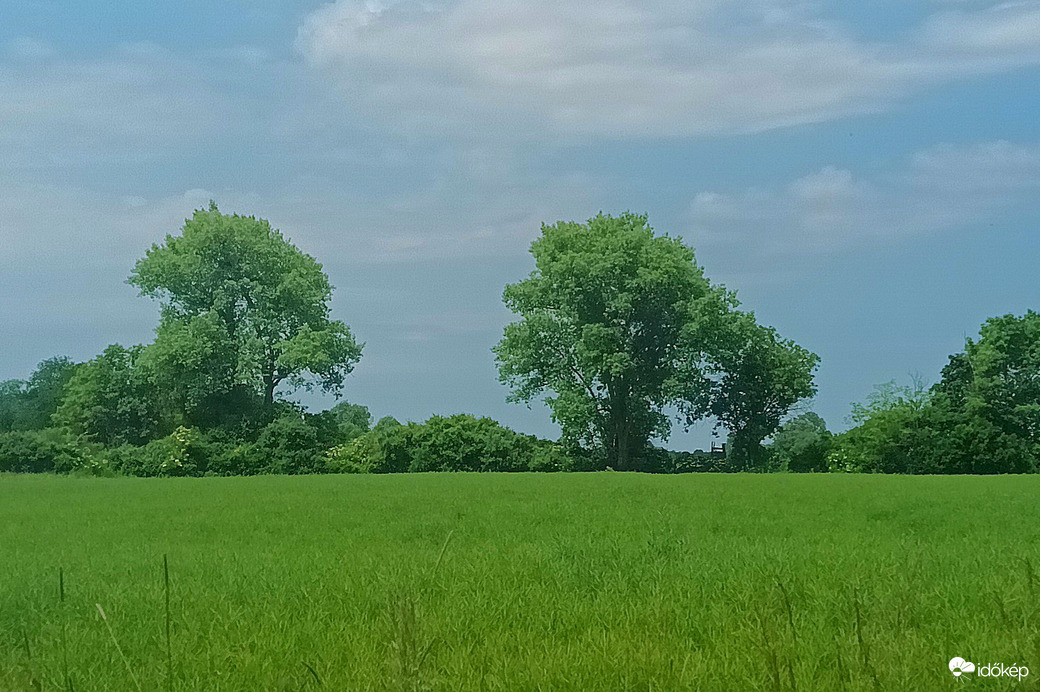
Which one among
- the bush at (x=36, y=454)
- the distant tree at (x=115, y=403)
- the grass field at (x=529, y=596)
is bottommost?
the grass field at (x=529, y=596)

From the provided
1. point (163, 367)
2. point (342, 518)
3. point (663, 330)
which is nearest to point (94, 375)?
point (163, 367)

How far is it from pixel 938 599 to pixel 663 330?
115 feet

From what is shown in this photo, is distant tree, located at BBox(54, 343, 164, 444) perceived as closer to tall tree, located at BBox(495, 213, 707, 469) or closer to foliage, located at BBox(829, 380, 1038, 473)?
tall tree, located at BBox(495, 213, 707, 469)

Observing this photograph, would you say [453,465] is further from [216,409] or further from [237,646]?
[237,646]

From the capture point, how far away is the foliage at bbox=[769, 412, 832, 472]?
39.5m

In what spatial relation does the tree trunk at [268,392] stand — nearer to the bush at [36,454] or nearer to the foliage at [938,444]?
the bush at [36,454]

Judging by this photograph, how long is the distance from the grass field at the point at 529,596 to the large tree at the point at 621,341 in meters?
25.3

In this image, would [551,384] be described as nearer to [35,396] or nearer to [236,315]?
[236,315]

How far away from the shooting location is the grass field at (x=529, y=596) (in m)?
4.56

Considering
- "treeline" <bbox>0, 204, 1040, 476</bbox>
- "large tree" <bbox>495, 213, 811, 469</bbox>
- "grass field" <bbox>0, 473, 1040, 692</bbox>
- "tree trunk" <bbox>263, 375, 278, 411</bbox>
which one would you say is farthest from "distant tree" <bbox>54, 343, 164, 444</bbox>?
"grass field" <bbox>0, 473, 1040, 692</bbox>

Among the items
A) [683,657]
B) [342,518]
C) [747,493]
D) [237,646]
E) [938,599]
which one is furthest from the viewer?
[747,493]

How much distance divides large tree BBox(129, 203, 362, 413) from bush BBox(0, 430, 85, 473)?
19.6ft

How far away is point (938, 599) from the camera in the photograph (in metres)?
6.68

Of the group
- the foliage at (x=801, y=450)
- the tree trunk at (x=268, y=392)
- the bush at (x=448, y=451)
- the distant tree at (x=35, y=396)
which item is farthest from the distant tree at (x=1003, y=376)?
the distant tree at (x=35, y=396)
